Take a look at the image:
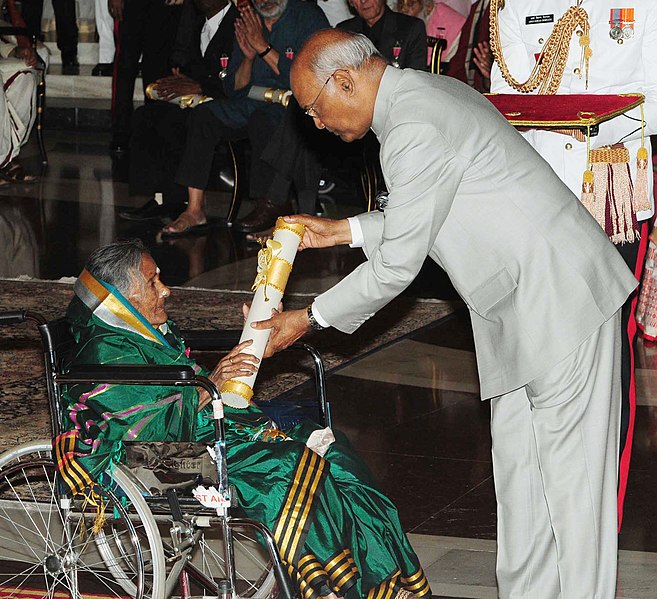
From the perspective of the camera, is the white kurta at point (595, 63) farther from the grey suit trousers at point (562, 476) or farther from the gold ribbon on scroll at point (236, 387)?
the gold ribbon on scroll at point (236, 387)

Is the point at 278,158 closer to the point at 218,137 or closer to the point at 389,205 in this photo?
the point at 218,137

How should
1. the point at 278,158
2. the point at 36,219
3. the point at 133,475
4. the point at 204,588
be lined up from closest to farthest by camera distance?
1. the point at 133,475
2. the point at 204,588
3. the point at 278,158
4. the point at 36,219

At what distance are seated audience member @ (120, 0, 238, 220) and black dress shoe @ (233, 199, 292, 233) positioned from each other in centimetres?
65

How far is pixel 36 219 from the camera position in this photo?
849cm

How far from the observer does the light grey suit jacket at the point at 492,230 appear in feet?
8.71

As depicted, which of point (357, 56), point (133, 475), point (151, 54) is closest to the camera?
point (357, 56)

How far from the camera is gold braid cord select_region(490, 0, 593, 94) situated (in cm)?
335

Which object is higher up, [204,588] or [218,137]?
[218,137]

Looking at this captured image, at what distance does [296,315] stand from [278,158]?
4.94 metres

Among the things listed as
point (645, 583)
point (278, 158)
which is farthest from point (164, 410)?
point (278, 158)

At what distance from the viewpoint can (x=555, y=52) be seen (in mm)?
3371

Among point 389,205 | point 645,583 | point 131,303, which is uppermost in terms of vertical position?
point 389,205

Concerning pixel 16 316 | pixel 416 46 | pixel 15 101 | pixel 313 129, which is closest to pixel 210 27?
pixel 313 129

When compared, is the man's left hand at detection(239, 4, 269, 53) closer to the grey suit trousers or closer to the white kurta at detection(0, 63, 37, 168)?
the white kurta at detection(0, 63, 37, 168)
